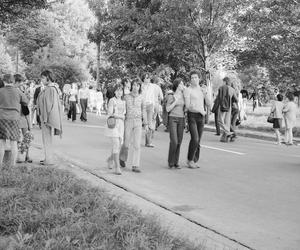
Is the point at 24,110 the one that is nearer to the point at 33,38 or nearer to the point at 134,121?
the point at 134,121

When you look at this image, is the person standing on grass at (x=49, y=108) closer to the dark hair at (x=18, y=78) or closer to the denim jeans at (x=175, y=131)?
the dark hair at (x=18, y=78)

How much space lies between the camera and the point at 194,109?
10.1 meters

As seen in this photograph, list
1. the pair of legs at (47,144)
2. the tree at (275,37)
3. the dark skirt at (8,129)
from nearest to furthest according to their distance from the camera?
the dark skirt at (8,129)
the pair of legs at (47,144)
the tree at (275,37)

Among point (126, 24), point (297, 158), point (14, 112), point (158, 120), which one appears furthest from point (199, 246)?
point (126, 24)

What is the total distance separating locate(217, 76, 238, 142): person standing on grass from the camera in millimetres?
15924

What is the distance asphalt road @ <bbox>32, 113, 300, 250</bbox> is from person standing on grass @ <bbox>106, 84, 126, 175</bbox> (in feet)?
1.23

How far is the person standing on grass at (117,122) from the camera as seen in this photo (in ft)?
30.6

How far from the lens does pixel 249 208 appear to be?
7074 mm

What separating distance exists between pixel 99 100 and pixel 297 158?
20.4 m

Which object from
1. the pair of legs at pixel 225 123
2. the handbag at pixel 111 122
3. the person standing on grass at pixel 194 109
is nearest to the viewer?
the handbag at pixel 111 122

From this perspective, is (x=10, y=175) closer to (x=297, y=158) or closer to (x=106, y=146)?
(x=106, y=146)

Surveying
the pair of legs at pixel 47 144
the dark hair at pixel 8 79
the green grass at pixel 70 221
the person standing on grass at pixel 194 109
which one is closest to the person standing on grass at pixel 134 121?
the person standing on grass at pixel 194 109

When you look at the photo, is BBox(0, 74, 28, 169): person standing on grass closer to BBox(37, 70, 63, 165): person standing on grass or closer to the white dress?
BBox(37, 70, 63, 165): person standing on grass

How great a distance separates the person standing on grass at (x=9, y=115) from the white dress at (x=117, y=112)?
158 centimetres
